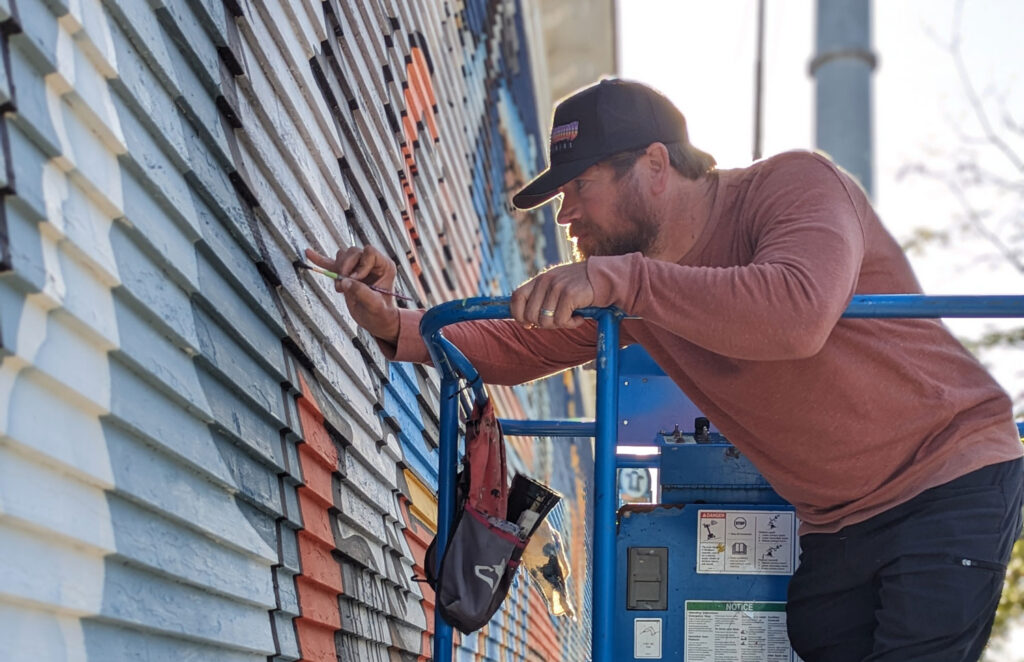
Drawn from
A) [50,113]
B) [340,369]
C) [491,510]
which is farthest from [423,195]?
[50,113]

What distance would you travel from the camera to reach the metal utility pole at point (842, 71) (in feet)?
35.1

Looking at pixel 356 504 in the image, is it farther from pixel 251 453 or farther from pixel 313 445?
pixel 251 453

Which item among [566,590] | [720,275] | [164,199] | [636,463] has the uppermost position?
[164,199]

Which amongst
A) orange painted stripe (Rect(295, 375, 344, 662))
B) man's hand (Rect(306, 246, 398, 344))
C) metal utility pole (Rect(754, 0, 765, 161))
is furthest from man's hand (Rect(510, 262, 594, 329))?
metal utility pole (Rect(754, 0, 765, 161))

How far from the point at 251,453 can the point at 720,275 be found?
44.8 inches

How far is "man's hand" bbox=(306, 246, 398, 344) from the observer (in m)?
3.11

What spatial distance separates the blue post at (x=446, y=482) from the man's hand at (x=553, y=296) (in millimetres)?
576

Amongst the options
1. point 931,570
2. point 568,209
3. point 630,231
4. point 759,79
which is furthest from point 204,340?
point 759,79

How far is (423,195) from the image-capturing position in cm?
498

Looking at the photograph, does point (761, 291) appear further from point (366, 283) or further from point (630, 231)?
point (366, 283)

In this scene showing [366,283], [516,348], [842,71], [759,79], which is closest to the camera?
[366,283]

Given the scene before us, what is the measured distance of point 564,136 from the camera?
2.95 m

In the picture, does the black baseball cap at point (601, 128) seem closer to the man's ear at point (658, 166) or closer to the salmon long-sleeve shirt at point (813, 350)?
the man's ear at point (658, 166)

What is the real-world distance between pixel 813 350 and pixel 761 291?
183mm
